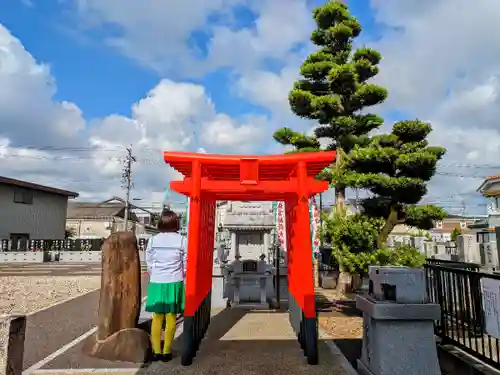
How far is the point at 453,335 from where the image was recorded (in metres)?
5.04

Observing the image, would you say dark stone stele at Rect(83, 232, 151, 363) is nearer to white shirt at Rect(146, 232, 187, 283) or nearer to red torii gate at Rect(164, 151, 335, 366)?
white shirt at Rect(146, 232, 187, 283)

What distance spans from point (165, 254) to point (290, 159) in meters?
2.12

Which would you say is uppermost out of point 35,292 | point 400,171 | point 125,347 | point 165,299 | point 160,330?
point 400,171

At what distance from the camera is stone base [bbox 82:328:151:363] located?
4613 millimetres

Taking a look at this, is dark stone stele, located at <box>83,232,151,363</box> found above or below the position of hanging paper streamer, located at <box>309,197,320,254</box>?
below

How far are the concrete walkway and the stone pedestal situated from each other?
0.77 m

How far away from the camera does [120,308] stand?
4816 mm

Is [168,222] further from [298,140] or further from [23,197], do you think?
[23,197]

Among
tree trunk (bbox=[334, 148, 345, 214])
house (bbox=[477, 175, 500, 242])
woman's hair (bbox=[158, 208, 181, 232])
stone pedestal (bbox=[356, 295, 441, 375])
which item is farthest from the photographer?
house (bbox=[477, 175, 500, 242])

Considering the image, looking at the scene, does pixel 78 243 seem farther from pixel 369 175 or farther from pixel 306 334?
pixel 306 334

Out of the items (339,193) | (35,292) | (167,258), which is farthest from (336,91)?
(35,292)

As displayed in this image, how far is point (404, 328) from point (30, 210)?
29.5 meters

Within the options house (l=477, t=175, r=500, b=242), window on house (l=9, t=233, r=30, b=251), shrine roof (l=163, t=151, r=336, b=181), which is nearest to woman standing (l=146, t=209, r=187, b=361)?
shrine roof (l=163, t=151, r=336, b=181)

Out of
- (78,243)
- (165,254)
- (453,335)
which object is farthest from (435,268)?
(78,243)
